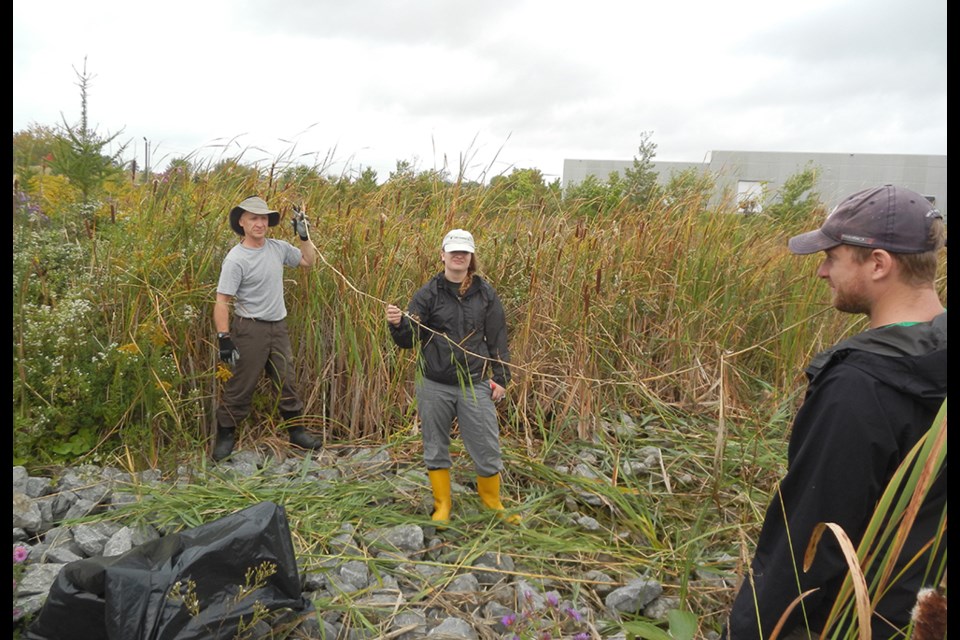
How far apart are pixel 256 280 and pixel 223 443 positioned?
3.55ft

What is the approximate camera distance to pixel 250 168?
5246 mm

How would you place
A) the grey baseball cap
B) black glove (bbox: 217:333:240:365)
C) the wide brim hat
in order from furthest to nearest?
the wide brim hat → black glove (bbox: 217:333:240:365) → the grey baseball cap

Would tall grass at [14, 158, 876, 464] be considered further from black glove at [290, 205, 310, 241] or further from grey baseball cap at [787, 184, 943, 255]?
grey baseball cap at [787, 184, 943, 255]

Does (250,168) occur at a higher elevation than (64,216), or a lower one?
higher

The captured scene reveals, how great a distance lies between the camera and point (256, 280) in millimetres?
4219

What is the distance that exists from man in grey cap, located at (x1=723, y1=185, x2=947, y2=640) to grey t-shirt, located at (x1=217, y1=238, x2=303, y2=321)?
3.48 meters

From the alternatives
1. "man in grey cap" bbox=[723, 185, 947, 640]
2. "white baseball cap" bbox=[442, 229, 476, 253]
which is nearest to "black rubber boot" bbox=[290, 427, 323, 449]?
"white baseball cap" bbox=[442, 229, 476, 253]

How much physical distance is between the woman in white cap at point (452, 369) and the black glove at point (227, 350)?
132cm

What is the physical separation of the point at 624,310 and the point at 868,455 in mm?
3212

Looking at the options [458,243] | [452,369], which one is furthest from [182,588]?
[458,243]

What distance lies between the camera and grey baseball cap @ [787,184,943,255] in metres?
1.44

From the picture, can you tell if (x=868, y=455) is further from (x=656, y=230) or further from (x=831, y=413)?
(x=656, y=230)

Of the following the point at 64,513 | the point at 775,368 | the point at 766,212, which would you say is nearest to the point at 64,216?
the point at 64,513

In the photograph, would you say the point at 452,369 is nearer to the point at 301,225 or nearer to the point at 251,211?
the point at 301,225
